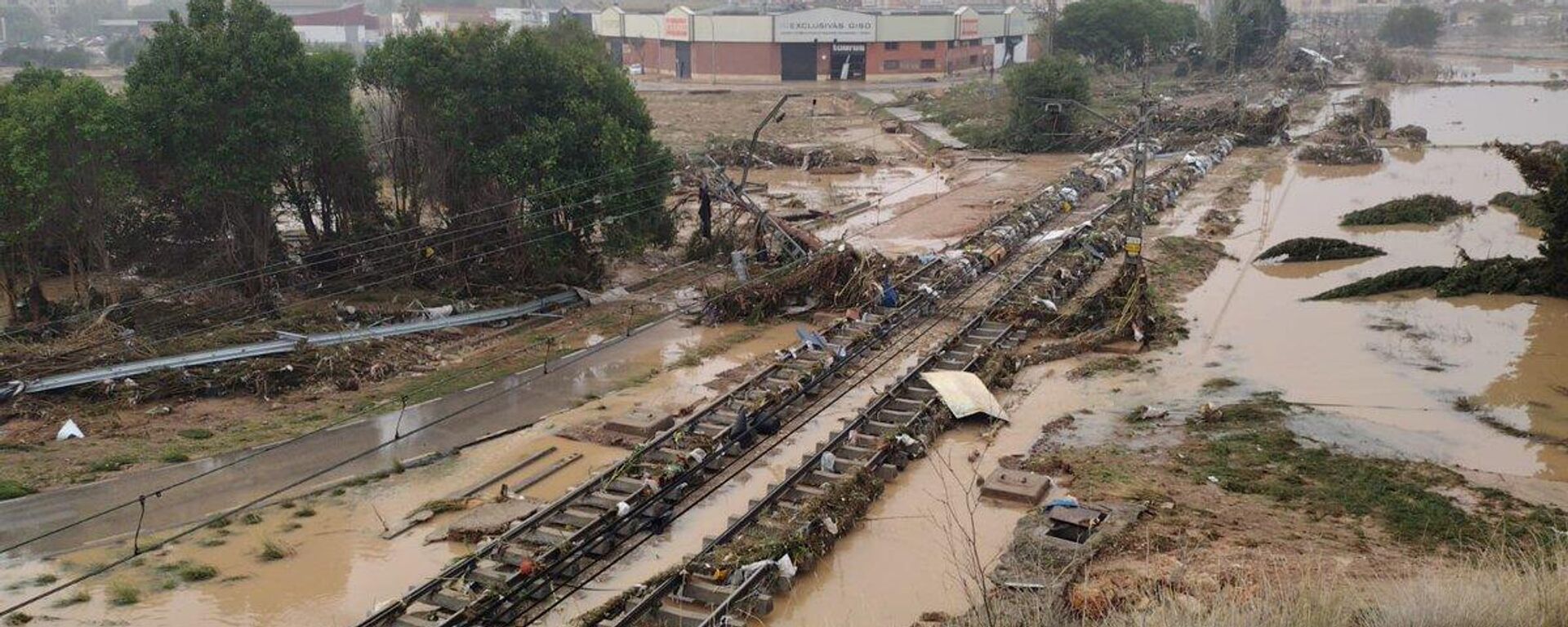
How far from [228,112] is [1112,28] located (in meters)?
65.0

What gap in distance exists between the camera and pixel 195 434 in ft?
62.8

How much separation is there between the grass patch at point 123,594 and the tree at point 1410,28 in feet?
402

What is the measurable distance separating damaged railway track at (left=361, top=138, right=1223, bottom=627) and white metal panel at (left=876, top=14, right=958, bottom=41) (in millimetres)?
57277

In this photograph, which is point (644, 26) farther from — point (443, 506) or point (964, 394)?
point (443, 506)

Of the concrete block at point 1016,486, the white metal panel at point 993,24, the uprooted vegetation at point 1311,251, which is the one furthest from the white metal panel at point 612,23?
the concrete block at point 1016,486

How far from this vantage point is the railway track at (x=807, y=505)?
43.9 feet

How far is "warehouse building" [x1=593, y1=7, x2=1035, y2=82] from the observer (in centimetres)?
7956

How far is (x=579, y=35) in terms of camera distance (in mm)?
42969

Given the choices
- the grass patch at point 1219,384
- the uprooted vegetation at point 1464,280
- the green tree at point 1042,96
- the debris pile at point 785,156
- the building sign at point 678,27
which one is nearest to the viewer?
the grass patch at point 1219,384

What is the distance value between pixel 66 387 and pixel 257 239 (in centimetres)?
639

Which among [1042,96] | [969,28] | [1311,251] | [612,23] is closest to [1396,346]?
[1311,251]

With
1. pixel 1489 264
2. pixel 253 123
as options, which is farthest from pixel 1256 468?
pixel 253 123

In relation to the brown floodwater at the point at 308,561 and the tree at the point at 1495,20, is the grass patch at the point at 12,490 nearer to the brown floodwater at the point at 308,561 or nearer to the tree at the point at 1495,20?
the brown floodwater at the point at 308,561

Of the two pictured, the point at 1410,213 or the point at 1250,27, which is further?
the point at 1250,27
